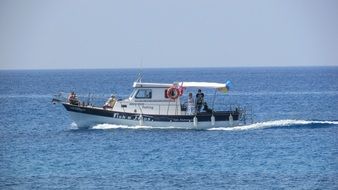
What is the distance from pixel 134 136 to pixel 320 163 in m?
13.6

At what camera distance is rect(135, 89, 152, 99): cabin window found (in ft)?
193

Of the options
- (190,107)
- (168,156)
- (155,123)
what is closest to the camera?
(168,156)

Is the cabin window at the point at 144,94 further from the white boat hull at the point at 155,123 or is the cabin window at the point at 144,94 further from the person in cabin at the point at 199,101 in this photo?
the person in cabin at the point at 199,101

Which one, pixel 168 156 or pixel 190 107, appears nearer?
pixel 168 156

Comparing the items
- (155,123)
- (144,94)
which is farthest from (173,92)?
(155,123)

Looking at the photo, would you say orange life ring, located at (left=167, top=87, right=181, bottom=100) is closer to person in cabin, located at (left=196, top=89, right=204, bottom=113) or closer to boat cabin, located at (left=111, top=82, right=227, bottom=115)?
boat cabin, located at (left=111, top=82, right=227, bottom=115)

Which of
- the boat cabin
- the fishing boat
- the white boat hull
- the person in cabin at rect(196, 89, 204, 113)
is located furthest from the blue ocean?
the person in cabin at rect(196, 89, 204, 113)

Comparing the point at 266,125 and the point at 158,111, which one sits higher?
the point at 158,111

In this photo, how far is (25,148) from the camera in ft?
171

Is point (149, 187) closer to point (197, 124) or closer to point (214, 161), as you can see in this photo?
point (214, 161)

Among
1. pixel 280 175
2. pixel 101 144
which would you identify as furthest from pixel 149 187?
pixel 101 144

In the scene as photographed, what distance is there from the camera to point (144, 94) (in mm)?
58938

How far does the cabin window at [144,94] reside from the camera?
58.9 meters

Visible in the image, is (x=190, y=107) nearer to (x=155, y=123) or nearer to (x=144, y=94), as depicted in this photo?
(x=155, y=123)
